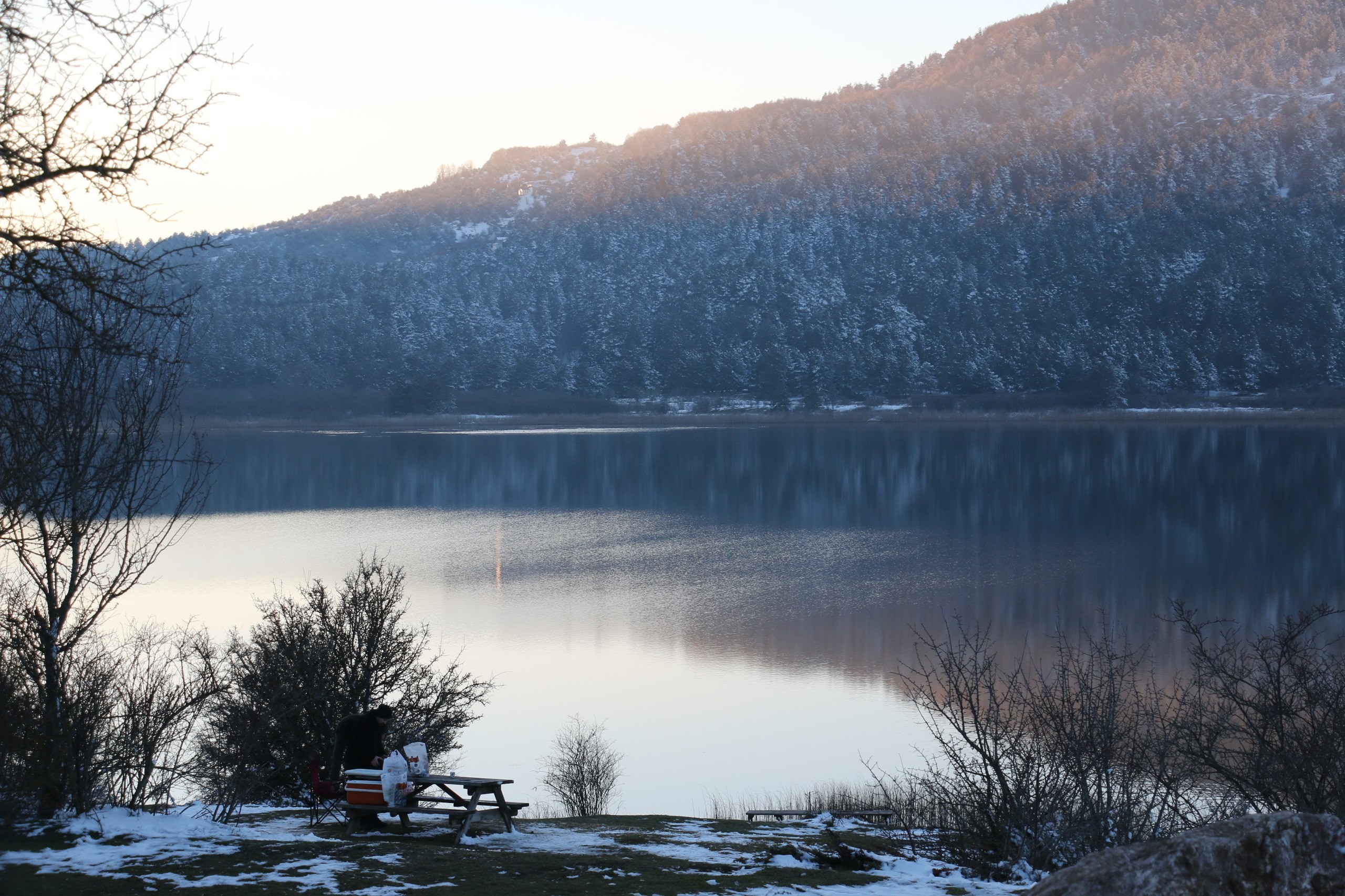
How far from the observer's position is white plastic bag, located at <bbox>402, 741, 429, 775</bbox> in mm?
10055

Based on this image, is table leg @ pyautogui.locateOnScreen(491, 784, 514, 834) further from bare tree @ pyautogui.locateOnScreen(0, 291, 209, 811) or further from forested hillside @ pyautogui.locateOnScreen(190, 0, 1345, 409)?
forested hillside @ pyautogui.locateOnScreen(190, 0, 1345, 409)

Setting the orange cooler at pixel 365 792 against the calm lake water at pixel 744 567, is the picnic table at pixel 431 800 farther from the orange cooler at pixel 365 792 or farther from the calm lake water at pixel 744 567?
the calm lake water at pixel 744 567

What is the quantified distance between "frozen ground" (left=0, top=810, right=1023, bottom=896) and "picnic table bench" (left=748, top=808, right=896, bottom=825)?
261cm

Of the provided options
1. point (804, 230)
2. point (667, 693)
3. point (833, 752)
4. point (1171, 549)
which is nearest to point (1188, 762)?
point (833, 752)

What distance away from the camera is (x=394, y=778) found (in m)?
9.63

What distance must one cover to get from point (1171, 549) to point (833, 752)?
26412 millimetres

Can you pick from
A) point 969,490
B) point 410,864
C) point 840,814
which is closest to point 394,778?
point 410,864

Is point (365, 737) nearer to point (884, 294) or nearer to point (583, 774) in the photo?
point (583, 774)

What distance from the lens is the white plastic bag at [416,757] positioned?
1005 centimetres

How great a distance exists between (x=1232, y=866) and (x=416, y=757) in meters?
6.99

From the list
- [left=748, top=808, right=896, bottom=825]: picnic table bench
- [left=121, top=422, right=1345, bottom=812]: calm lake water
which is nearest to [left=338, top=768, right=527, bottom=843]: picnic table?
[left=748, top=808, right=896, bottom=825]: picnic table bench

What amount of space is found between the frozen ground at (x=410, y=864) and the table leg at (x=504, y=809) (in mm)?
226

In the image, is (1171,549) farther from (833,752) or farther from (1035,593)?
(833,752)

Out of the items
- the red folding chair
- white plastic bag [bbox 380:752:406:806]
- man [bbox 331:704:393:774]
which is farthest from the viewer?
the red folding chair
